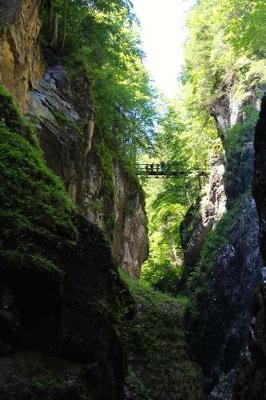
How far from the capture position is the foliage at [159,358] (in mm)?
11344

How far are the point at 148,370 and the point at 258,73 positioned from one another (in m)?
13.9

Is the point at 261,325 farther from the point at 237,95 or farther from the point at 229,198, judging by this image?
the point at 237,95

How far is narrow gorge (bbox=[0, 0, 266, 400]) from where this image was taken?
5.29 meters

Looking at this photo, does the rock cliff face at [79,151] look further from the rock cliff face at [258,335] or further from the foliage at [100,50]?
the rock cliff face at [258,335]

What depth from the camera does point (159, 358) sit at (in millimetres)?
12789

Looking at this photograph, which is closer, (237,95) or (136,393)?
(136,393)

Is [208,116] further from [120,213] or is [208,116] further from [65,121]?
[65,121]

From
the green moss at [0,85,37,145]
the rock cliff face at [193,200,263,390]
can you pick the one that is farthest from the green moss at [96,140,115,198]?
the green moss at [0,85,37,145]

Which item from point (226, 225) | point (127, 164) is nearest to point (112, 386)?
point (226, 225)

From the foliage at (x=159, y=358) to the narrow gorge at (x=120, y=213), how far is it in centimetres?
5

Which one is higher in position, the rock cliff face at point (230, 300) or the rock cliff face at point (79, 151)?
the rock cliff face at point (79, 151)

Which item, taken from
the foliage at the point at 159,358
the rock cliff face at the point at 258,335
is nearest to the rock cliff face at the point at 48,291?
the rock cliff face at the point at 258,335

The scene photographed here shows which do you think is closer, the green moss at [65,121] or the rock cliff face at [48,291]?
the rock cliff face at [48,291]

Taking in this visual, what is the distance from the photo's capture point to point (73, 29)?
1509 centimetres
